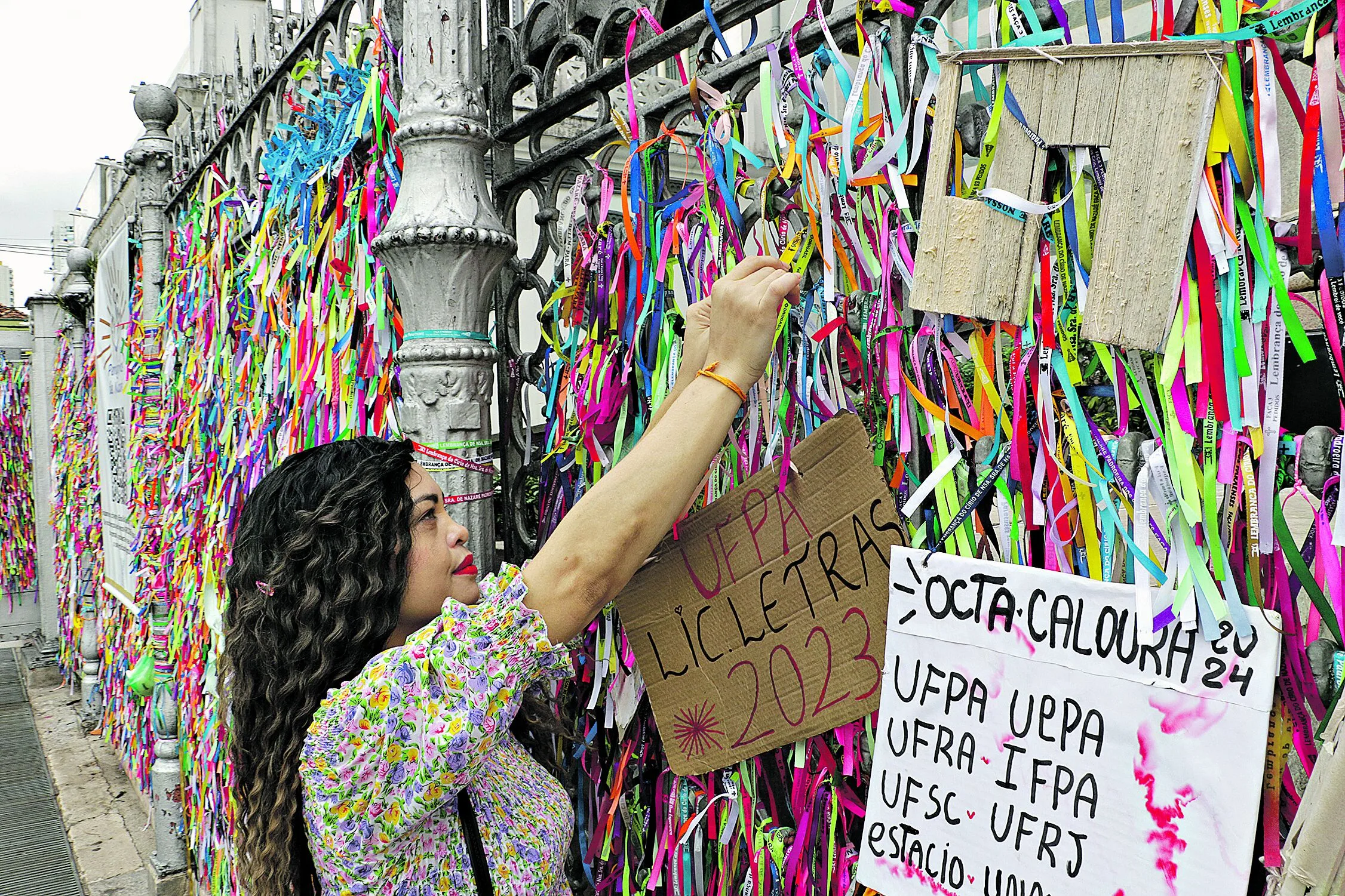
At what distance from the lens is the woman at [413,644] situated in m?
1.29

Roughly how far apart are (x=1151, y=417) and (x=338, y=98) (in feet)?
6.41

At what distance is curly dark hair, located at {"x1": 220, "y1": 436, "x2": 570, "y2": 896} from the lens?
1.47 metres

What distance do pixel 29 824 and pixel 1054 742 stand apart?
18.1 ft

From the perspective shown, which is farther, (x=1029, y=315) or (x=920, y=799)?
(x=920, y=799)

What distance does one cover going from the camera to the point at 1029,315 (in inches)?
43.7

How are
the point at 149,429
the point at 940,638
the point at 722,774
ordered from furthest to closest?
the point at 149,429
the point at 722,774
the point at 940,638

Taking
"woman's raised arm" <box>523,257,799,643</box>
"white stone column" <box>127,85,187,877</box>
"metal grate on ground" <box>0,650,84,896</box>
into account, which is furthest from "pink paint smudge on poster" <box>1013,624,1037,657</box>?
"metal grate on ground" <box>0,650,84,896</box>

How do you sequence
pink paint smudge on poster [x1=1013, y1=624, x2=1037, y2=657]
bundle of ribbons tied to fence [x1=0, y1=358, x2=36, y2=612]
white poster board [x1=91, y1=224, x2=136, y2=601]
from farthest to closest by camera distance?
bundle of ribbons tied to fence [x1=0, y1=358, x2=36, y2=612], white poster board [x1=91, y1=224, x2=136, y2=601], pink paint smudge on poster [x1=1013, y1=624, x2=1037, y2=657]

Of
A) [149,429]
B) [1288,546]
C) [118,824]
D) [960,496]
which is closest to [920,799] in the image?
[960,496]

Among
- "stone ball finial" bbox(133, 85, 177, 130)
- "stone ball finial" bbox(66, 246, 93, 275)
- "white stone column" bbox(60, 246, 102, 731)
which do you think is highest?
"stone ball finial" bbox(133, 85, 177, 130)

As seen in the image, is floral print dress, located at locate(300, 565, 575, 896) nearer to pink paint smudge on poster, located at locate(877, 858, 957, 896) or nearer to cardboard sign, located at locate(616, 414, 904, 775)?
cardboard sign, located at locate(616, 414, 904, 775)

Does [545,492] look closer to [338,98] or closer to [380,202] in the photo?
[380,202]

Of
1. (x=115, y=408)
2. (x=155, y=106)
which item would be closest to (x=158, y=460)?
(x=115, y=408)

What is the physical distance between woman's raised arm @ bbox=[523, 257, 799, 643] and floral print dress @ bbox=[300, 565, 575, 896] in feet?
0.17
